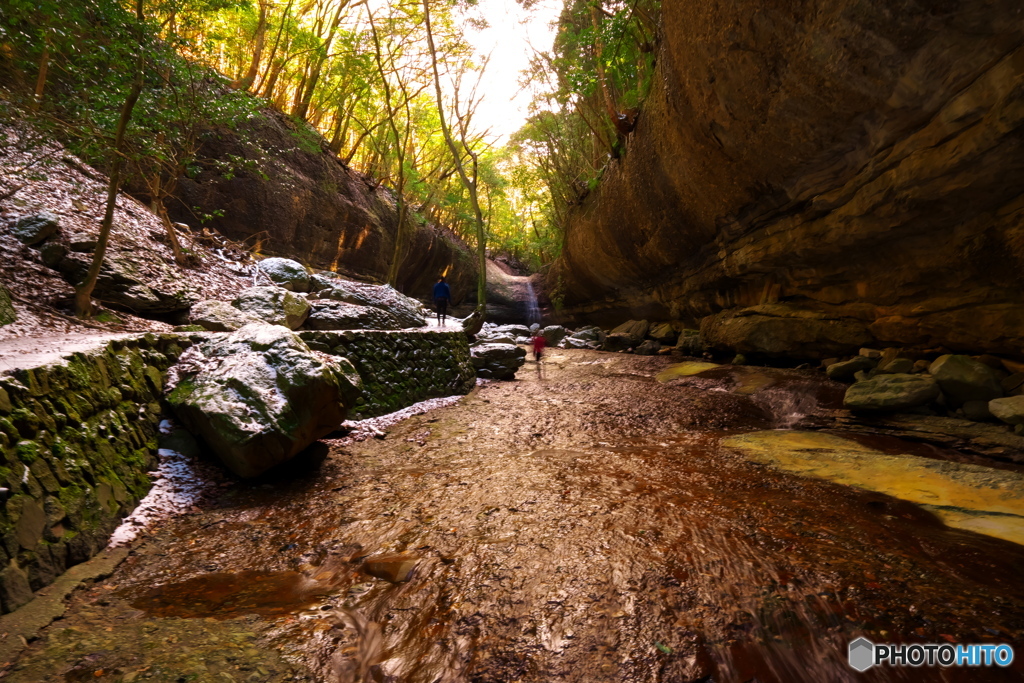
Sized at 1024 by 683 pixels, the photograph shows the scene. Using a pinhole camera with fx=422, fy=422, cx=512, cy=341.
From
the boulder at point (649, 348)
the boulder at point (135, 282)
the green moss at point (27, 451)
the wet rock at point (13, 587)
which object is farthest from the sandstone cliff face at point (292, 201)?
the boulder at point (649, 348)

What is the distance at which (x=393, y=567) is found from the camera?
2758 mm

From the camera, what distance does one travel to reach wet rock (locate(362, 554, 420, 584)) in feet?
8.76

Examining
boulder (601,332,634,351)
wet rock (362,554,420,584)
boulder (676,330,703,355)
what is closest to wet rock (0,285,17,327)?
wet rock (362,554,420,584)

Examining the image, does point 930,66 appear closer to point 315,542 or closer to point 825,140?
point 825,140

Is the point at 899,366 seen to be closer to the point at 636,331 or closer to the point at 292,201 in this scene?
the point at 636,331

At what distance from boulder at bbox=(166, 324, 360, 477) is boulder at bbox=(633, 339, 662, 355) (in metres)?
11.8

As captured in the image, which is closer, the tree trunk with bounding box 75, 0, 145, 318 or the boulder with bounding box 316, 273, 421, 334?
the tree trunk with bounding box 75, 0, 145, 318

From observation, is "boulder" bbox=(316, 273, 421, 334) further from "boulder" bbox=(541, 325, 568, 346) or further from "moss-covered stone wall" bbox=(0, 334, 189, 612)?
"boulder" bbox=(541, 325, 568, 346)

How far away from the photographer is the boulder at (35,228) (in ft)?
18.6

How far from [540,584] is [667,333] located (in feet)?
45.2

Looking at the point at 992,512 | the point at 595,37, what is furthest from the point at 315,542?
the point at 595,37

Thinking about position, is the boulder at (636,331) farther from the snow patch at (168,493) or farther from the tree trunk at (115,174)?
the tree trunk at (115,174)

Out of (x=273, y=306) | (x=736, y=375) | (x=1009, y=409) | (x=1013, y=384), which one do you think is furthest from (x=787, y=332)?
(x=273, y=306)

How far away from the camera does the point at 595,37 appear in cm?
873
